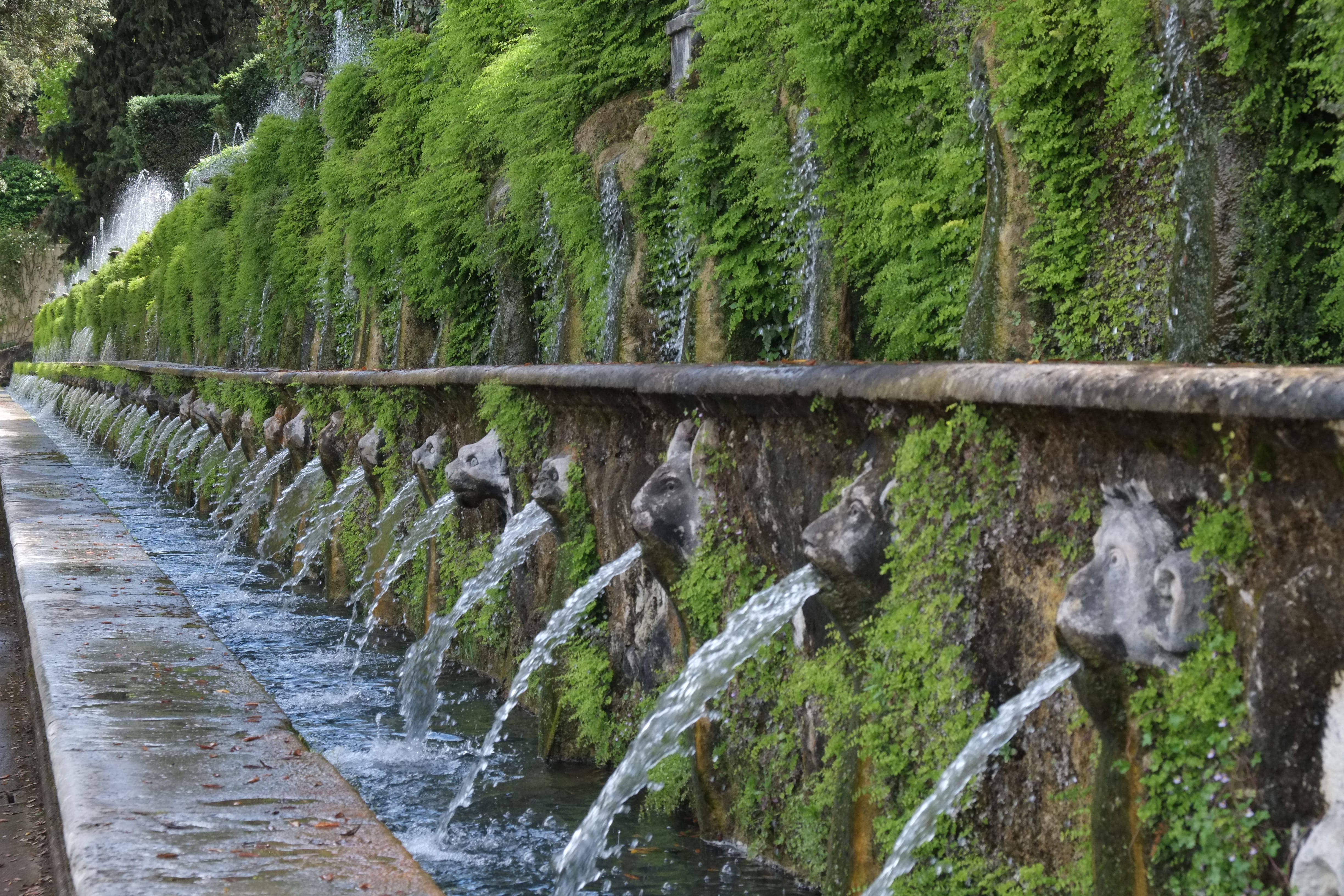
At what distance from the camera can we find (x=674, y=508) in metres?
5.35

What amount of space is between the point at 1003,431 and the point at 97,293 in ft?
134

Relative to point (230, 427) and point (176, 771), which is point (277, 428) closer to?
point (230, 427)

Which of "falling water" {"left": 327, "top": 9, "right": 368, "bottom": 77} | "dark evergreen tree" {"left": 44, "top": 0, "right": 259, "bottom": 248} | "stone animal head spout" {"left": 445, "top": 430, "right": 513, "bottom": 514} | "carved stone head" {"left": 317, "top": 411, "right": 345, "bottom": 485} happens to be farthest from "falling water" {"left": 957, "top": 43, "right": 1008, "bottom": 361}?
"dark evergreen tree" {"left": 44, "top": 0, "right": 259, "bottom": 248}

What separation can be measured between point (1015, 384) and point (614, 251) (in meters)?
5.59

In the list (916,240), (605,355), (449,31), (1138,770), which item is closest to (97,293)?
(449,31)

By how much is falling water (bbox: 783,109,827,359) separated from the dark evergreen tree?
44.6m

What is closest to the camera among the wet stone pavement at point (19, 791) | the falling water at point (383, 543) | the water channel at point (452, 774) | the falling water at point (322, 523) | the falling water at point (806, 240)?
the wet stone pavement at point (19, 791)

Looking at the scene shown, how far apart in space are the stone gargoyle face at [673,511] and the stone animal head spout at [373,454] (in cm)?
479

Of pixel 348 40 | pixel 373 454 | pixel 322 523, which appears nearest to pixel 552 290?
pixel 373 454

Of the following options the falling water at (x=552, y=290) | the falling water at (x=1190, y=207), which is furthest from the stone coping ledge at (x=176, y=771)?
the falling water at (x=552, y=290)

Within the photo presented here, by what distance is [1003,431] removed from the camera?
141 inches

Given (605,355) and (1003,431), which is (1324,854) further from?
(605,355)

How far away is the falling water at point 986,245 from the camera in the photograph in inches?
209

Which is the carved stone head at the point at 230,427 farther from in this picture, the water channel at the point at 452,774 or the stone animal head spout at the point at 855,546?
the stone animal head spout at the point at 855,546
